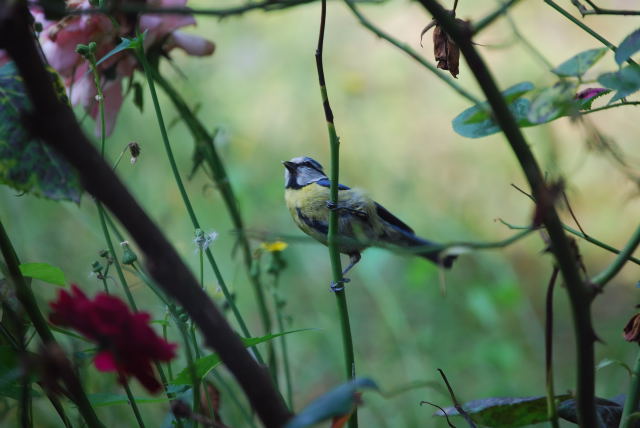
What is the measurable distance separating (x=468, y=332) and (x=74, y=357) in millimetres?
1590

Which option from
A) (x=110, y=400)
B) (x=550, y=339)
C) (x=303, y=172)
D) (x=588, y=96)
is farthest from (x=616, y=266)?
(x=303, y=172)

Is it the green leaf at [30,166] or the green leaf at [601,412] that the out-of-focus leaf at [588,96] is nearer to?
the green leaf at [601,412]

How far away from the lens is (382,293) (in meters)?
1.69

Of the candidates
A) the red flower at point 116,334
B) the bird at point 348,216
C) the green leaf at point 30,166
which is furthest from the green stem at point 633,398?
the bird at point 348,216

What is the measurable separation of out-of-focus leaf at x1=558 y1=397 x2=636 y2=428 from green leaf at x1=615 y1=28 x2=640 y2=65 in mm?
254

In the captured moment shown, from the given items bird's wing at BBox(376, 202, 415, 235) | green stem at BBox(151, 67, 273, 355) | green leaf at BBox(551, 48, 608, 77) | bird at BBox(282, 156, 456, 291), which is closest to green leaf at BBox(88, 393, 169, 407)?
green stem at BBox(151, 67, 273, 355)

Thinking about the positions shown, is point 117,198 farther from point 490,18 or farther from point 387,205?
point 387,205

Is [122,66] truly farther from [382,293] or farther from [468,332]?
[468,332]

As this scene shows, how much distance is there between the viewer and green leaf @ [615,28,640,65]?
1.48 feet

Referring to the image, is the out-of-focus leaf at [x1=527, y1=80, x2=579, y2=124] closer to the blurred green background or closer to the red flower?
the red flower

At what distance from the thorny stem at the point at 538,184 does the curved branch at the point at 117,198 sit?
164 millimetres

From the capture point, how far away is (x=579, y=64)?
460 millimetres

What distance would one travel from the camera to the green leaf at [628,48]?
1.48ft

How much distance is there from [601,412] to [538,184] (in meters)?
0.27
